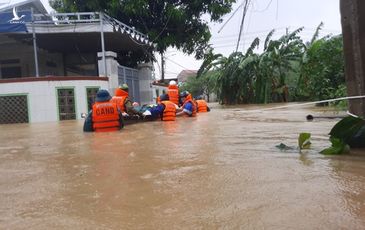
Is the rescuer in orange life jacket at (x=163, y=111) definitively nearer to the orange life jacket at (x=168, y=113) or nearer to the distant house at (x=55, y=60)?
the orange life jacket at (x=168, y=113)

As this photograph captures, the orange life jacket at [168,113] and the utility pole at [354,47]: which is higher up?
the utility pole at [354,47]

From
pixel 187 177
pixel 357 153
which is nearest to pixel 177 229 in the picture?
pixel 187 177

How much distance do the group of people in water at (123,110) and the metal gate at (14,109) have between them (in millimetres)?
5957

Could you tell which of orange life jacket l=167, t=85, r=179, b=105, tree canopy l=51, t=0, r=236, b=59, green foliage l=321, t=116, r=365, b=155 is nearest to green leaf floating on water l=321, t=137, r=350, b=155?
green foliage l=321, t=116, r=365, b=155

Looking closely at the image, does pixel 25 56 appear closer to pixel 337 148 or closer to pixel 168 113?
pixel 168 113

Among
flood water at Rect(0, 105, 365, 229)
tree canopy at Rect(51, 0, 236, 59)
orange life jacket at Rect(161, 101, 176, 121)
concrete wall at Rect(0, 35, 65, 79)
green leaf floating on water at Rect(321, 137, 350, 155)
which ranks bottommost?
flood water at Rect(0, 105, 365, 229)

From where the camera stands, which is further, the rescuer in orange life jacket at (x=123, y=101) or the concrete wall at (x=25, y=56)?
the concrete wall at (x=25, y=56)

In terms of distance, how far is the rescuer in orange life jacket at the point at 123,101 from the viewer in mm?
10573

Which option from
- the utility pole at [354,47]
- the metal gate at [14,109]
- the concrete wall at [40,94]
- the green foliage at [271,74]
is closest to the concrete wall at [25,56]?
the concrete wall at [40,94]

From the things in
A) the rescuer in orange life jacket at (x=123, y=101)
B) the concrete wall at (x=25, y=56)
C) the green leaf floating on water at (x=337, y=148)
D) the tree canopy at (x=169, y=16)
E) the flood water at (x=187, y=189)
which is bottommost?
the flood water at (x=187, y=189)

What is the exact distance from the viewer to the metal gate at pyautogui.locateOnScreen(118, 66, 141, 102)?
64.1ft

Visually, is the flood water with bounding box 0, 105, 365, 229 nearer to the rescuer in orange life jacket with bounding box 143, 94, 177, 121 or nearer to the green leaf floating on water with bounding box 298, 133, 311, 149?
the green leaf floating on water with bounding box 298, 133, 311, 149

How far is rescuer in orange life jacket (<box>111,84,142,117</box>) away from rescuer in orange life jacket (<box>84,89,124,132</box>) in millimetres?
876

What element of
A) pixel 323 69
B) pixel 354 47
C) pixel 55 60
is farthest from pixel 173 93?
pixel 55 60
